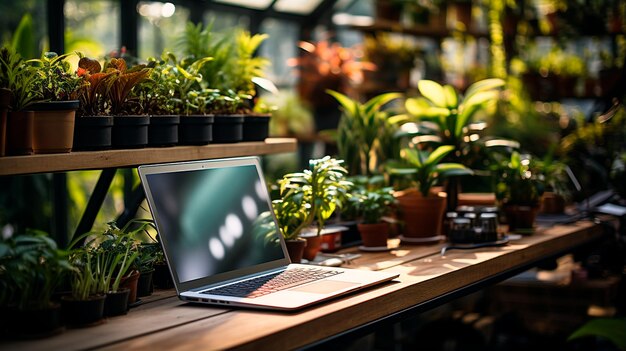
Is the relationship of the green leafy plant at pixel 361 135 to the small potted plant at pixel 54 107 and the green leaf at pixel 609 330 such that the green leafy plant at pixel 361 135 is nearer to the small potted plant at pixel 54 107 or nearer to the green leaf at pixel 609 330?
the green leaf at pixel 609 330

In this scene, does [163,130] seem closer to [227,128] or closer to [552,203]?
[227,128]

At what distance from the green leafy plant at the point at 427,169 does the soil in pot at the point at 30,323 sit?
5.43 feet

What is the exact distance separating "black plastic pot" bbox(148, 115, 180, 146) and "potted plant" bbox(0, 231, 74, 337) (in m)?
0.69

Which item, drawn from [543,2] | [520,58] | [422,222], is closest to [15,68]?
[422,222]

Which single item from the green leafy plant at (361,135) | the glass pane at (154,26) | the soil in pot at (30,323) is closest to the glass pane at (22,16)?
the glass pane at (154,26)

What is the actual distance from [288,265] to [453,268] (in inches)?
21.4

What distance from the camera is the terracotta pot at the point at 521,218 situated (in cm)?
346

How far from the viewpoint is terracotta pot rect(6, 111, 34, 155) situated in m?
2.09

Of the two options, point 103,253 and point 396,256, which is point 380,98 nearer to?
point 396,256

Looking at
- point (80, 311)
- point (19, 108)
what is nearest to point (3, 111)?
point (19, 108)

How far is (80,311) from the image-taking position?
194 centimetres

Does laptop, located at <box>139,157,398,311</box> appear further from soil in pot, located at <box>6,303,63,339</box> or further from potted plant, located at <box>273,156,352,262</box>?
soil in pot, located at <box>6,303,63,339</box>

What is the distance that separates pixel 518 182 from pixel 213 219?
1.61 metres

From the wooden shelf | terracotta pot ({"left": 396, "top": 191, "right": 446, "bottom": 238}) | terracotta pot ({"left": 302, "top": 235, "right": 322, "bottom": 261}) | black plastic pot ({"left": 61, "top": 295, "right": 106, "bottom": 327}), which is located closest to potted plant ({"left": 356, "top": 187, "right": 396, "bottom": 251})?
terracotta pot ({"left": 396, "top": 191, "right": 446, "bottom": 238})
